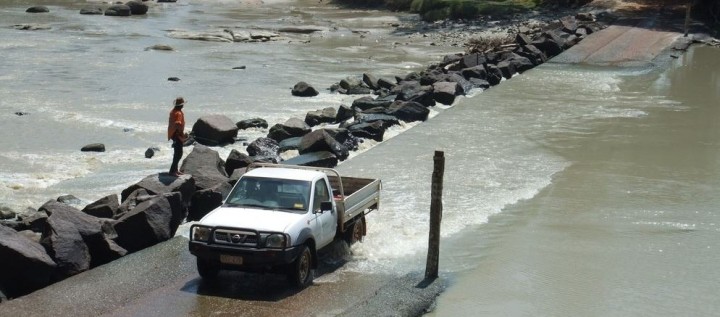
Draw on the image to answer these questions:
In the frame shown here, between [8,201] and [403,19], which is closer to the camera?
[8,201]

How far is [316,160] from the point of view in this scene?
23.9m

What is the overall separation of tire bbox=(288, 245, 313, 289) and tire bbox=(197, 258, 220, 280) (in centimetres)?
109

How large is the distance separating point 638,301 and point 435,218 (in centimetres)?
358

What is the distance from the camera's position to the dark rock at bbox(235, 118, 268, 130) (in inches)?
1176

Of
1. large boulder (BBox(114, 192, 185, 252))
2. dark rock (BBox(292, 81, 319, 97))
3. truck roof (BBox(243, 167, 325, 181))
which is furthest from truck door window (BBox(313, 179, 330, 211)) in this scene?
dark rock (BBox(292, 81, 319, 97))

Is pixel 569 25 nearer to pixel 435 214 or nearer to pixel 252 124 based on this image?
pixel 252 124

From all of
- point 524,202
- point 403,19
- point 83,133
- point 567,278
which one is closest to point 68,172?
point 83,133

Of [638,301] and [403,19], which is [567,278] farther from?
[403,19]

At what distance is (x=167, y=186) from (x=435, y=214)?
5953 mm

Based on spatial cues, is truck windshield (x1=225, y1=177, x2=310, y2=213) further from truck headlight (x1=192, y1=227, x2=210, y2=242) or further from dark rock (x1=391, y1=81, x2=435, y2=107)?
dark rock (x1=391, y1=81, x2=435, y2=107)

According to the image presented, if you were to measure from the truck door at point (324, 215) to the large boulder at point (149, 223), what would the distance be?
3.26 meters

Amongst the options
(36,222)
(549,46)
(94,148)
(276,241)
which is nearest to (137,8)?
(549,46)

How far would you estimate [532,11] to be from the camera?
6197cm

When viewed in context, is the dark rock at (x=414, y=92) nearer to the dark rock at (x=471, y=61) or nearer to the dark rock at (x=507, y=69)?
the dark rock at (x=507, y=69)
